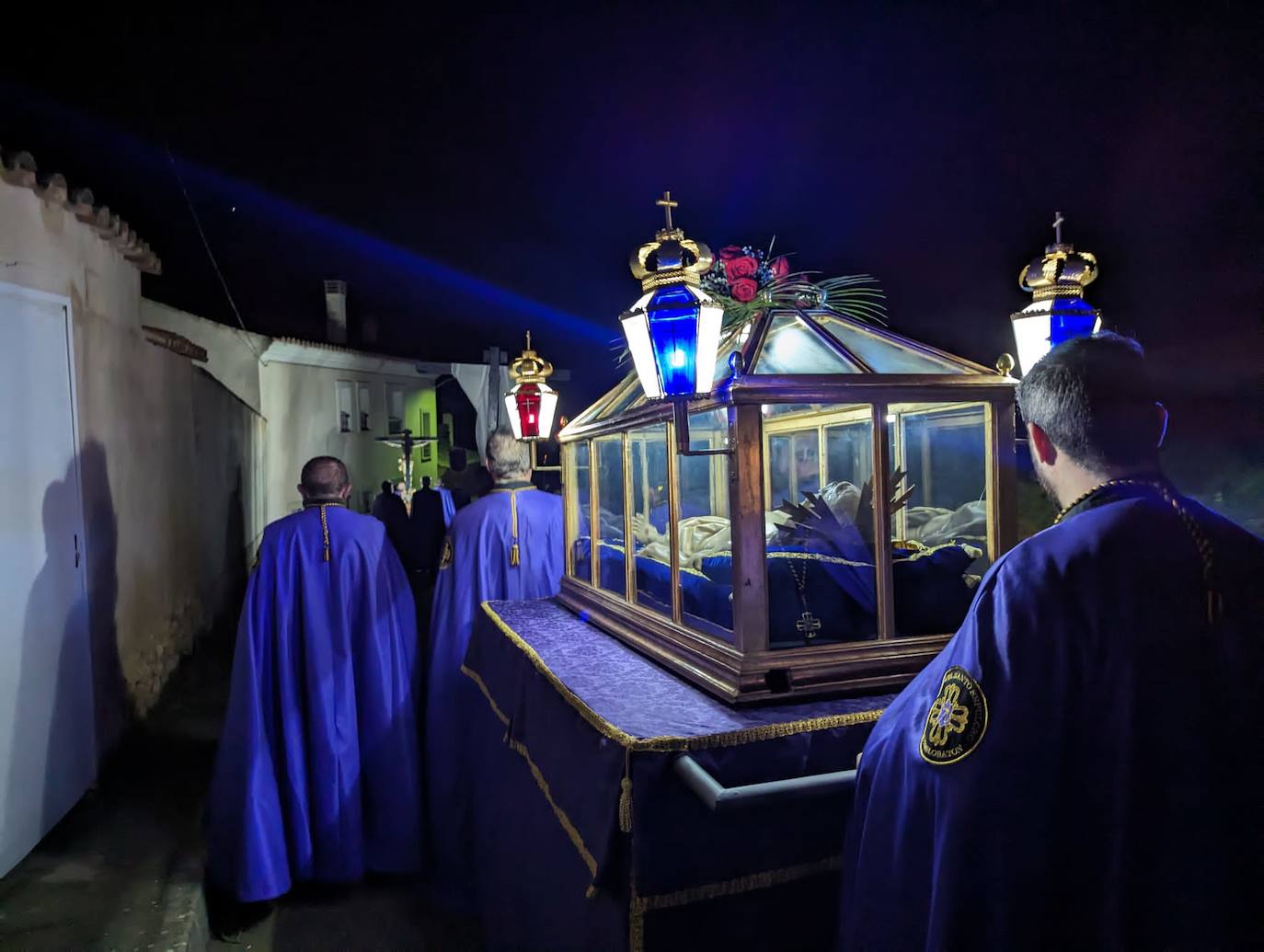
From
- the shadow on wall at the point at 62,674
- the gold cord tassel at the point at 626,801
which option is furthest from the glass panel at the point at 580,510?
the shadow on wall at the point at 62,674

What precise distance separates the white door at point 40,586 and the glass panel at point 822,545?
12.7 feet

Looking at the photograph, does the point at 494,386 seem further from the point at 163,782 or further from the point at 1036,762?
the point at 1036,762

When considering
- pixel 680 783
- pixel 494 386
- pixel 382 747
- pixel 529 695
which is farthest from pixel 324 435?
pixel 680 783

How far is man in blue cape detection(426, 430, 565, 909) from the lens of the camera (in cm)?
452

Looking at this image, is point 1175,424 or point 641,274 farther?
point 1175,424

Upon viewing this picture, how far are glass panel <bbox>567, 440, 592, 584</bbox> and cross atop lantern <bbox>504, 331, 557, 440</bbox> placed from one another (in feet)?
4.90

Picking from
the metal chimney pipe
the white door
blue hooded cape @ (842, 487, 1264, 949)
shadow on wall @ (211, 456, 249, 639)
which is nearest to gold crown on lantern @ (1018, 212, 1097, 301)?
blue hooded cape @ (842, 487, 1264, 949)

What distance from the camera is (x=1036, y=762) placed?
57.1 inches

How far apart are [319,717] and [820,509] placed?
116 inches

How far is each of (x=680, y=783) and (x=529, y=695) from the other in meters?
1.15

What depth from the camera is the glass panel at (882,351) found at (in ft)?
8.52

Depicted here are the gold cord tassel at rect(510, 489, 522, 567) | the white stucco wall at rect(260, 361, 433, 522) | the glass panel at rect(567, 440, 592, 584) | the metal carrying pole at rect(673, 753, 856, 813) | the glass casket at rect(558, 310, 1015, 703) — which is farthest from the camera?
the white stucco wall at rect(260, 361, 433, 522)

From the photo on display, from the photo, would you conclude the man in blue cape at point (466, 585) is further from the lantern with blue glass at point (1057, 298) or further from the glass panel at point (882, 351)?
the lantern with blue glass at point (1057, 298)

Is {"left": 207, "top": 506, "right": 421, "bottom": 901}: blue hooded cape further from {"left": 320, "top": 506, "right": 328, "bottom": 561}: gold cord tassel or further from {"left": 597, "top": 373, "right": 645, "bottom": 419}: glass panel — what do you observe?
{"left": 597, "top": 373, "right": 645, "bottom": 419}: glass panel
